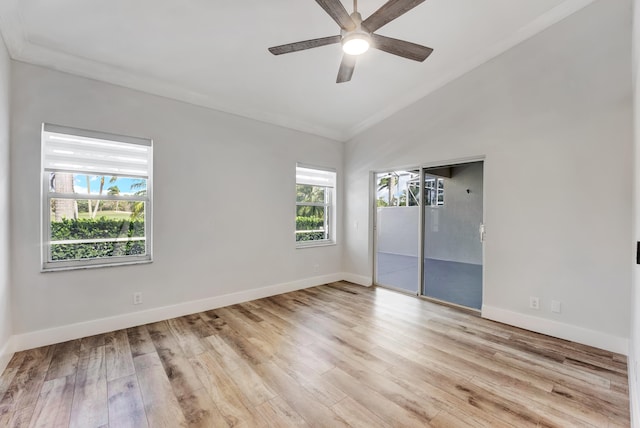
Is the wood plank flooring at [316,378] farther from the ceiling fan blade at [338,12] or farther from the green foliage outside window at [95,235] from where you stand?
the ceiling fan blade at [338,12]

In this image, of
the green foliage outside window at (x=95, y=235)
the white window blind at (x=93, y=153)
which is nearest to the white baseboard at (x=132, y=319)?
the green foliage outside window at (x=95, y=235)

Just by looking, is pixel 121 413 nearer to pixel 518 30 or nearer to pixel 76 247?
pixel 76 247

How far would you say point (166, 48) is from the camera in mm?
2785

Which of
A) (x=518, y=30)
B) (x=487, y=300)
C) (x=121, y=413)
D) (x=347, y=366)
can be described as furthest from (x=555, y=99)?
(x=121, y=413)

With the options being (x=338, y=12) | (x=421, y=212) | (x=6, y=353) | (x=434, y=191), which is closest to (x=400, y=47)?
(x=338, y=12)

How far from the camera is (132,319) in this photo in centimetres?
317

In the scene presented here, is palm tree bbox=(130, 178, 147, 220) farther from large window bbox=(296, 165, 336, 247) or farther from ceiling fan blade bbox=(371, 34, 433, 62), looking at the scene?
ceiling fan blade bbox=(371, 34, 433, 62)

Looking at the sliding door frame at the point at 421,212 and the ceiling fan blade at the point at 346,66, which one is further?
the sliding door frame at the point at 421,212

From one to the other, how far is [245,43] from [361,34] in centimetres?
141

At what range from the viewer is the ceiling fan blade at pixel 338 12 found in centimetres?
178

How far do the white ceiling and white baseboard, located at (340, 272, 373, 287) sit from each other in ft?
10.1

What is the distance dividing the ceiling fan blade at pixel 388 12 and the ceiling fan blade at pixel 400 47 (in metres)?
0.15

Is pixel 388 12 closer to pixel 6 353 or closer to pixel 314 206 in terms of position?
pixel 314 206

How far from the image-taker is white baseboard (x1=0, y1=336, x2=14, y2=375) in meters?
2.29
